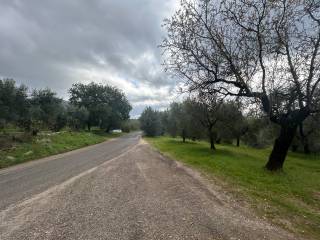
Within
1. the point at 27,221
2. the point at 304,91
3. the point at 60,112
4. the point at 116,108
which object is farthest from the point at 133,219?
the point at 116,108

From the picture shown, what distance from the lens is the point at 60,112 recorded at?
51.2 metres

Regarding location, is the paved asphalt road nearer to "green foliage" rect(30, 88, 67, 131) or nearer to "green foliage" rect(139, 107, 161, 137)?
"green foliage" rect(30, 88, 67, 131)

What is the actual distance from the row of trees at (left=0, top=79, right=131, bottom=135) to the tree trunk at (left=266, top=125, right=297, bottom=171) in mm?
25625

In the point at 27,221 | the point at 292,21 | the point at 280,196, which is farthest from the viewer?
the point at 292,21

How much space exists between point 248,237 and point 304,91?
38.6 feet

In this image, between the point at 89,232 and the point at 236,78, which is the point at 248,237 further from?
the point at 236,78

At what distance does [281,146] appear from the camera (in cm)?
1588

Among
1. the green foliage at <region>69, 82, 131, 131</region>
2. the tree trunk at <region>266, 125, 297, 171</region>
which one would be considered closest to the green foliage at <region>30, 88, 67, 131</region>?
the green foliage at <region>69, 82, 131, 131</region>

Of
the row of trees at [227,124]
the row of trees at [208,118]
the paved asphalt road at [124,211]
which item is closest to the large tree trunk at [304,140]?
the row of trees at [227,124]

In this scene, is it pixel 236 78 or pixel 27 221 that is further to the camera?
pixel 236 78

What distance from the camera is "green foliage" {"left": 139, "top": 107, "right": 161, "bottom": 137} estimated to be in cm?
8131

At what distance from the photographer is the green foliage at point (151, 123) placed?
267 feet

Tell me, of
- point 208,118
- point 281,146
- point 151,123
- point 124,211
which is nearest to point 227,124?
point 208,118

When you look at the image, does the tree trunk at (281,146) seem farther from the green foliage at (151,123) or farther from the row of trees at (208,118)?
the green foliage at (151,123)
